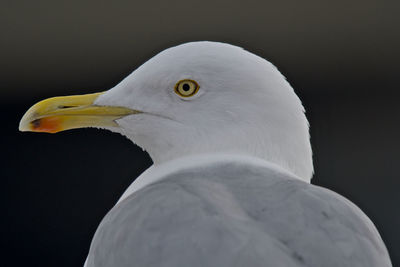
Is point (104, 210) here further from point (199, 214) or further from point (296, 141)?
point (199, 214)

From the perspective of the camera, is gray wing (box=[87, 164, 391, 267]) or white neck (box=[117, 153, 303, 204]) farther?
white neck (box=[117, 153, 303, 204])

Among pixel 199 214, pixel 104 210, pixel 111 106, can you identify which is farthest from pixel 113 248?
pixel 104 210

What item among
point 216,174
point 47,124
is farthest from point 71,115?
point 216,174

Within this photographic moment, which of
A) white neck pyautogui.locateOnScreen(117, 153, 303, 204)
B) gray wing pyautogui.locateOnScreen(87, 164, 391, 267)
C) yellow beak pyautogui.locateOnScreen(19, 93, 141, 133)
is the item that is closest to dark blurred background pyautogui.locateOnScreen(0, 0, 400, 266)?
yellow beak pyautogui.locateOnScreen(19, 93, 141, 133)

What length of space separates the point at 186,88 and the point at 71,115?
8.1 inches

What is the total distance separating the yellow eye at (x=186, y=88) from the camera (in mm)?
1325

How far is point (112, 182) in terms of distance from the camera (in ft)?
10.5

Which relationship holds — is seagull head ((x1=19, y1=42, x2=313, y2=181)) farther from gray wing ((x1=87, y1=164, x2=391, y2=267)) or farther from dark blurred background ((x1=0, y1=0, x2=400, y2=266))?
dark blurred background ((x1=0, y1=0, x2=400, y2=266))

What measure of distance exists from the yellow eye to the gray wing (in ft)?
0.70

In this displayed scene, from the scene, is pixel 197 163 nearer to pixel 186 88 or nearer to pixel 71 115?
pixel 186 88

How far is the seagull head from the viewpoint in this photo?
1.31 m

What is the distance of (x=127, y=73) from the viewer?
309 cm

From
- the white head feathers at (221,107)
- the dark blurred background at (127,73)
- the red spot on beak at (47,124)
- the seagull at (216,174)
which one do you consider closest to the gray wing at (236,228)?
the seagull at (216,174)

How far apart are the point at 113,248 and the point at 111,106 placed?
38cm
